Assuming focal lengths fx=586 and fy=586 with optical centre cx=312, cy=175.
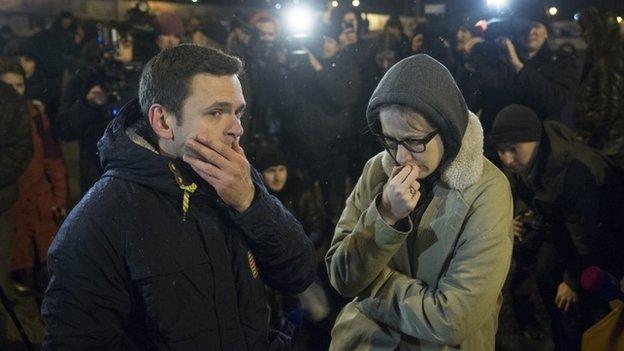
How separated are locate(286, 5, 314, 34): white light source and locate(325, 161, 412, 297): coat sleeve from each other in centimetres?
474

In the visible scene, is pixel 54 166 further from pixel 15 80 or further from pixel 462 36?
pixel 462 36

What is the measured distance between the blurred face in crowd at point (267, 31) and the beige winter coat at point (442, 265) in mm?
4350

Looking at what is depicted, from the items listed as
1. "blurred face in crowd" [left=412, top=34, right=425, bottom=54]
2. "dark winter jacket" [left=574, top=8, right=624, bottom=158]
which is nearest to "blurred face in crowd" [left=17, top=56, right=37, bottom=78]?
"blurred face in crowd" [left=412, top=34, right=425, bottom=54]

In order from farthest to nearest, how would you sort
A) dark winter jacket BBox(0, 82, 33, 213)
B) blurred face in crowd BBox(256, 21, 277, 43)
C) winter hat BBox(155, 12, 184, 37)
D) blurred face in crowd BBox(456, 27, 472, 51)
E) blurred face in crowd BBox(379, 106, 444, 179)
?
1. blurred face in crowd BBox(256, 21, 277, 43)
2. blurred face in crowd BBox(456, 27, 472, 51)
3. winter hat BBox(155, 12, 184, 37)
4. dark winter jacket BBox(0, 82, 33, 213)
5. blurred face in crowd BBox(379, 106, 444, 179)

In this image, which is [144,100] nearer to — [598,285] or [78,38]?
[598,285]

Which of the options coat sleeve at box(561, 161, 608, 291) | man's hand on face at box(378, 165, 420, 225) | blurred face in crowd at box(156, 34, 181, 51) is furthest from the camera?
blurred face in crowd at box(156, 34, 181, 51)

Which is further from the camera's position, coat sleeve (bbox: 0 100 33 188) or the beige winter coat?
coat sleeve (bbox: 0 100 33 188)

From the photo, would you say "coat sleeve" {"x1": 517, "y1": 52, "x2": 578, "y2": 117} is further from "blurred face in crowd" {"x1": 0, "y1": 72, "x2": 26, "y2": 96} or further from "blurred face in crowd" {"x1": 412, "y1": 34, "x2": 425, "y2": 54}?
"blurred face in crowd" {"x1": 0, "y1": 72, "x2": 26, "y2": 96}

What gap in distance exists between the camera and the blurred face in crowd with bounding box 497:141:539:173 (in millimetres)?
3645

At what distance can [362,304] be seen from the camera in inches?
87.4

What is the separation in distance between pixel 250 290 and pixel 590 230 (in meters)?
2.40

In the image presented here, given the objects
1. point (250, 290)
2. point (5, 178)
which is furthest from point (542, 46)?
point (5, 178)

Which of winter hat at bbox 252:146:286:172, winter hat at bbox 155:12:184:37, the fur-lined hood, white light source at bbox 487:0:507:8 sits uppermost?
white light source at bbox 487:0:507:8

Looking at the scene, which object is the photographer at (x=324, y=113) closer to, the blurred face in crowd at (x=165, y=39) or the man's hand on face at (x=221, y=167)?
the blurred face in crowd at (x=165, y=39)
